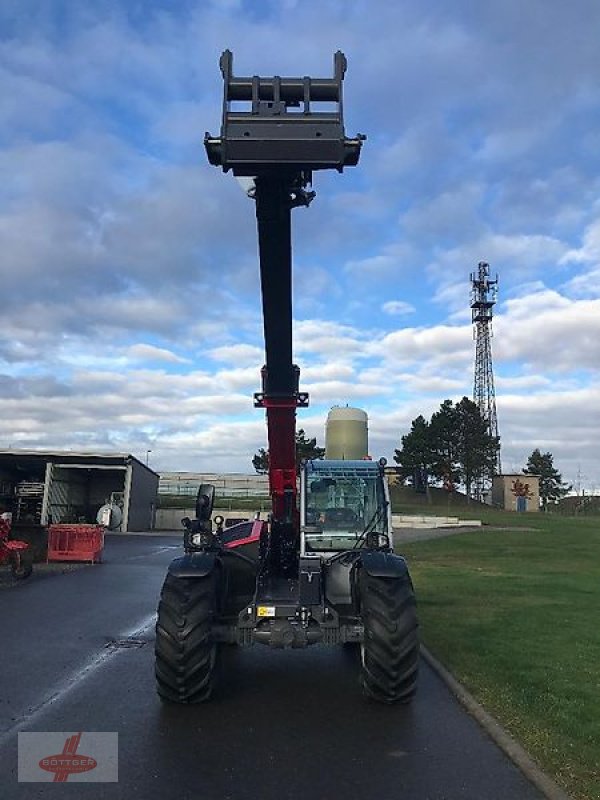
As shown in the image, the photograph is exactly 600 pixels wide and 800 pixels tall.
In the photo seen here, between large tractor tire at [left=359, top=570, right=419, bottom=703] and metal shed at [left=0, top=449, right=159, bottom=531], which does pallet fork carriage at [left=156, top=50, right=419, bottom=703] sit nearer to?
large tractor tire at [left=359, top=570, right=419, bottom=703]

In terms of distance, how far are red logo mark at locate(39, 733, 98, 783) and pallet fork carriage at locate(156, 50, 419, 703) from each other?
143 centimetres

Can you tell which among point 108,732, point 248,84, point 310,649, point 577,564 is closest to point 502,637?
point 310,649

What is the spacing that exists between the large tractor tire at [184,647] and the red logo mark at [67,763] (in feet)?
4.34

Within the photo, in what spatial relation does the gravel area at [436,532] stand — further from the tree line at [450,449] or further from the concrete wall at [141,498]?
the tree line at [450,449]

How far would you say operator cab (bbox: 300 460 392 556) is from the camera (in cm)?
980

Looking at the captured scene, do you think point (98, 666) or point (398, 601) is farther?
point (98, 666)

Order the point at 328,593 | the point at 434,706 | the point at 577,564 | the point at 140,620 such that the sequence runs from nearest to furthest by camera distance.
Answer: the point at 434,706, the point at 328,593, the point at 140,620, the point at 577,564

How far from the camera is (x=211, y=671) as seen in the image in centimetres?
780

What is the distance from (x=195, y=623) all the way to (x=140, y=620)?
20.8 ft

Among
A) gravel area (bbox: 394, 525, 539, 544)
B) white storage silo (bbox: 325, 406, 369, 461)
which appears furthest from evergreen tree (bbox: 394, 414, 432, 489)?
white storage silo (bbox: 325, 406, 369, 461)

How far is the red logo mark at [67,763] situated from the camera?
589 centimetres

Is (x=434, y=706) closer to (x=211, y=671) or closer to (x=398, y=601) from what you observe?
(x=398, y=601)

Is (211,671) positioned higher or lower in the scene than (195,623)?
lower

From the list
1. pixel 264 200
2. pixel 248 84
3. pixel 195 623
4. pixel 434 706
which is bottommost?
pixel 434 706
